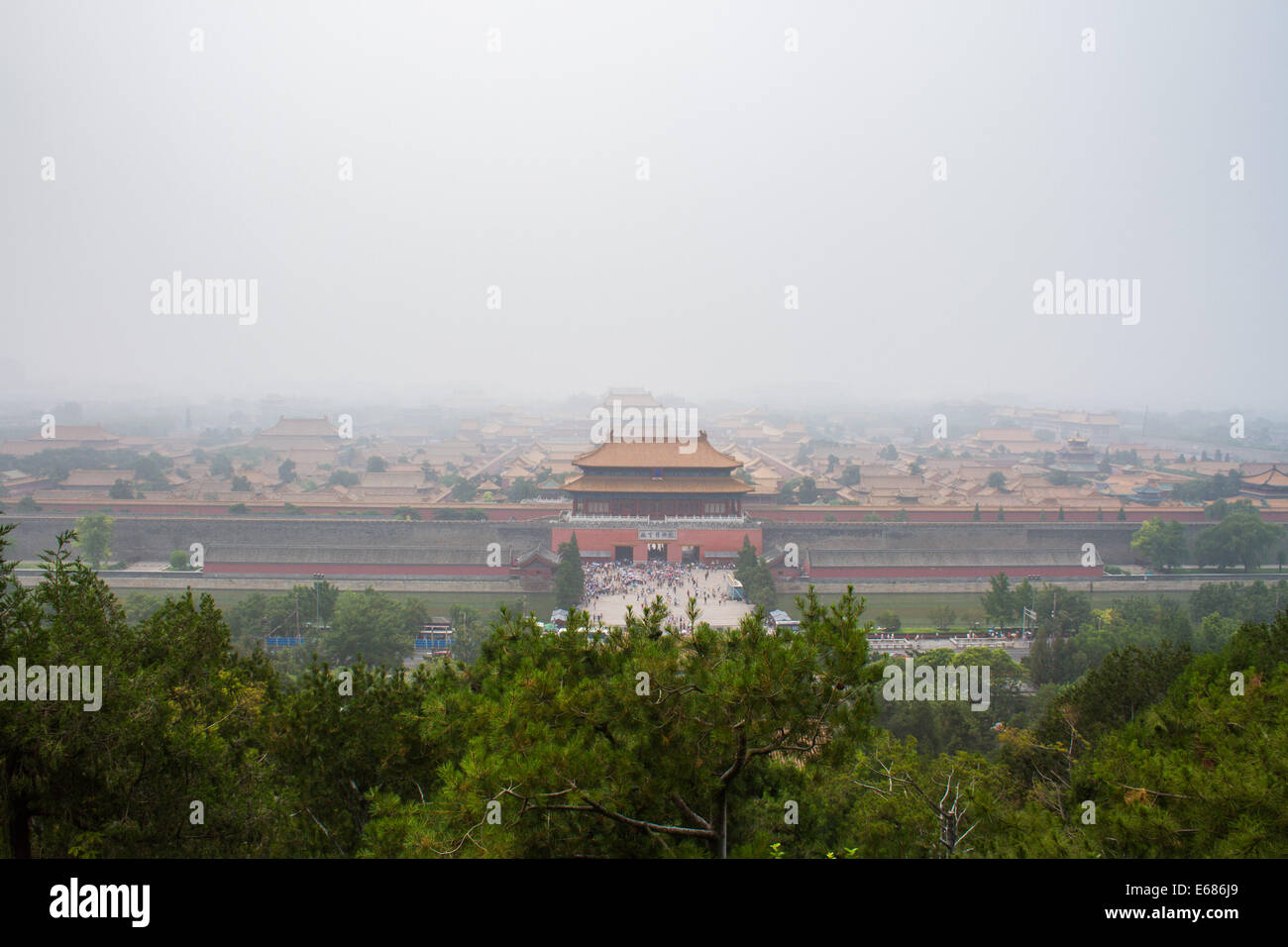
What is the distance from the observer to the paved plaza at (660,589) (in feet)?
56.9

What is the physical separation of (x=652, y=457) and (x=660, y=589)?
16.9 ft

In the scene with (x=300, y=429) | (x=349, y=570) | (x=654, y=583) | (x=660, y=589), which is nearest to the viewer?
(x=660, y=589)

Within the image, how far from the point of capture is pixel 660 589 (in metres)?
19.7

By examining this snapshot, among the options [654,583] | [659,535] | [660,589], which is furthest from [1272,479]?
[660,589]

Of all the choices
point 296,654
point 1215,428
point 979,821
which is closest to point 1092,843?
point 979,821

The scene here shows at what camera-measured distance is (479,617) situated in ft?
56.4

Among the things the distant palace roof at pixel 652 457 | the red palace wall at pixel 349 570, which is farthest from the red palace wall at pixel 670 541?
the red palace wall at pixel 349 570

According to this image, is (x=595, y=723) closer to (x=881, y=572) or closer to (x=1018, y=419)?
(x=881, y=572)

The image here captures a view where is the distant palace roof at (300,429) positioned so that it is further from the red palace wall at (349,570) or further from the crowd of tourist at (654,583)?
the crowd of tourist at (654,583)

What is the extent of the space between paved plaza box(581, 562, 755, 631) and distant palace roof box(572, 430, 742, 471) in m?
3.03

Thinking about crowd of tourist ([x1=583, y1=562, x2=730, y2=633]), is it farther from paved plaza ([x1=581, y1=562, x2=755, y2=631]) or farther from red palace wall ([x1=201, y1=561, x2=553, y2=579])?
red palace wall ([x1=201, y1=561, x2=553, y2=579])

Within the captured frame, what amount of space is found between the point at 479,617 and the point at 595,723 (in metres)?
13.7

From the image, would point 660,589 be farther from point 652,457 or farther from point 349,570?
point 349,570

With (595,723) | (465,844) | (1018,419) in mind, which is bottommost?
(465,844)
